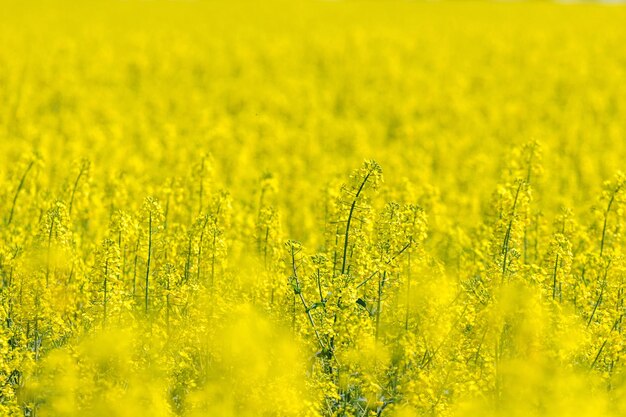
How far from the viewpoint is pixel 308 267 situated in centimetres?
555

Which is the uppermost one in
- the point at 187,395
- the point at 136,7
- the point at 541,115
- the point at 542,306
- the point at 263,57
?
the point at 136,7

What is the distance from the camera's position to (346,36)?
23891 millimetres

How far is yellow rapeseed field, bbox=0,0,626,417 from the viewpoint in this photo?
189 inches

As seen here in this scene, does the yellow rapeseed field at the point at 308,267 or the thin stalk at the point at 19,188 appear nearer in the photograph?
the yellow rapeseed field at the point at 308,267

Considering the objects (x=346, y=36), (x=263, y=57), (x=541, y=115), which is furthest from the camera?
(x=346, y=36)

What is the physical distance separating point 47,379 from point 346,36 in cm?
1977

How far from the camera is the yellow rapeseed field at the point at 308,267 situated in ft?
15.8

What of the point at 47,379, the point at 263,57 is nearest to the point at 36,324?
the point at 47,379

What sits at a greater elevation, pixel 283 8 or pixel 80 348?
pixel 283 8

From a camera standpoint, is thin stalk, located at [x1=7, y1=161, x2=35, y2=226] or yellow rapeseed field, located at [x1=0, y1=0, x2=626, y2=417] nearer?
yellow rapeseed field, located at [x1=0, y1=0, x2=626, y2=417]

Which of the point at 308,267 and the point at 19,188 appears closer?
the point at 308,267

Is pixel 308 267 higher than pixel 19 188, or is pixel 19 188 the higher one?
pixel 19 188

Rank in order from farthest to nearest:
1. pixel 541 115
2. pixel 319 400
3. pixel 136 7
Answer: pixel 136 7, pixel 541 115, pixel 319 400

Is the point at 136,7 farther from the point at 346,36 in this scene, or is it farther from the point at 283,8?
the point at 346,36
